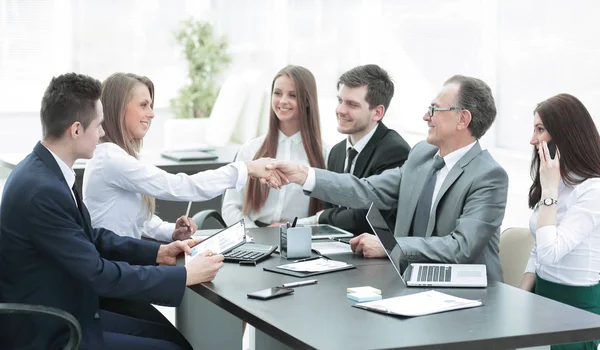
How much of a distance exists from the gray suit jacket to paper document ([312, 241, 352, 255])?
0.28 m

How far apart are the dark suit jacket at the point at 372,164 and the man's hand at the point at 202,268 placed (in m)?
1.23

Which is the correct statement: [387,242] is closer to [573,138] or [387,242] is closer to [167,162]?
[573,138]

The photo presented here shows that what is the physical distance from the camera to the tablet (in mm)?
3783

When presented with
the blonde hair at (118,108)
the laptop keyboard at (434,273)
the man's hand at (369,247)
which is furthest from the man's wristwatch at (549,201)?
the blonde hair at (118,108)

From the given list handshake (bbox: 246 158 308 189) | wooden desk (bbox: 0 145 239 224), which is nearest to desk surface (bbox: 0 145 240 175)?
wooden desk (bbox: 0 145 239 224)

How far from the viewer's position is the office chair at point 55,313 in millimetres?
2541

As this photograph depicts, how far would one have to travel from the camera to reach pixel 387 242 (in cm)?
306

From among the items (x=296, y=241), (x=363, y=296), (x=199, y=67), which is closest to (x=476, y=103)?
(x=296, y=241)

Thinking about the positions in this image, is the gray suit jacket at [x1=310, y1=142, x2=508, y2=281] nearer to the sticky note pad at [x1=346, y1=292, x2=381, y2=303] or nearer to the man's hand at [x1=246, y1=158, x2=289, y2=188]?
the man's hand at [x1=246, y1=158, x2=289, y2=188]

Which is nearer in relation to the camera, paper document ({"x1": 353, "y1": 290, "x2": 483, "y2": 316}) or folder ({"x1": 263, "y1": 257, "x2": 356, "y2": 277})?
paper document ({"x1": 353, "y1": 290, "x2": 483, "y2": 316})

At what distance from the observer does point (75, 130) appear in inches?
112

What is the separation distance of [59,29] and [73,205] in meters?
8.06

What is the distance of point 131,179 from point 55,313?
1115mm

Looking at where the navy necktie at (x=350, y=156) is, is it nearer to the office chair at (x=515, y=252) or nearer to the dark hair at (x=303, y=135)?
the dark hair at (x=303, y=135)
